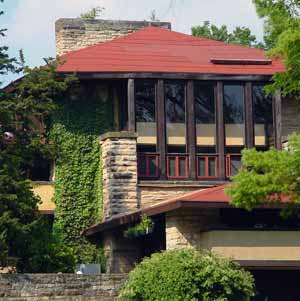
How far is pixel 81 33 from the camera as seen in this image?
39.7m

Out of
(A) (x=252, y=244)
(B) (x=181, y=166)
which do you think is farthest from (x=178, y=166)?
(A) (x=252, y=244)

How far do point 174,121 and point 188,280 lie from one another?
34.9 ft

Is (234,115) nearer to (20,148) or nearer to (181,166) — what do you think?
(181,166)

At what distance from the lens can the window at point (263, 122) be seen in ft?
114

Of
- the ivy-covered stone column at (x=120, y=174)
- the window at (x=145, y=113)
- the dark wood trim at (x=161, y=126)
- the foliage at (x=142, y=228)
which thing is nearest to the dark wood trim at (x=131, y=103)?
the window at (x=145, y=113)

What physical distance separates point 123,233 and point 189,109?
14.6 feet

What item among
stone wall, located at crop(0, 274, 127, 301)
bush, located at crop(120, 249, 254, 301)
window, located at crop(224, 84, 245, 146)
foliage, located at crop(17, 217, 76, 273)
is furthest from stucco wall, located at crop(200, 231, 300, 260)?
window, located at crop(224, 84, 245, 146)

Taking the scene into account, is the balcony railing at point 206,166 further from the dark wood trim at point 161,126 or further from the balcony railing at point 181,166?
the dark wood trim at point 161,126

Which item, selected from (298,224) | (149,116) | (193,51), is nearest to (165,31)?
(193,51)

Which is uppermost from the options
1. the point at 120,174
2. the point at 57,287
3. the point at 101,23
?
the point at 101,23

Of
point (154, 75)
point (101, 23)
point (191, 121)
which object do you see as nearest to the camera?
point (154, 75)

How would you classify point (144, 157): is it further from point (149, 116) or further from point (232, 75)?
point (232, 75)

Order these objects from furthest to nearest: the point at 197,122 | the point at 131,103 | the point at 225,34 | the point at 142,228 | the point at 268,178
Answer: the point at 225,34 < the point at 197,122 < the point at 131,103 < the point at 142,228 < the point at 268,178

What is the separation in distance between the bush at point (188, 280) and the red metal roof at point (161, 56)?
32.9 feet
